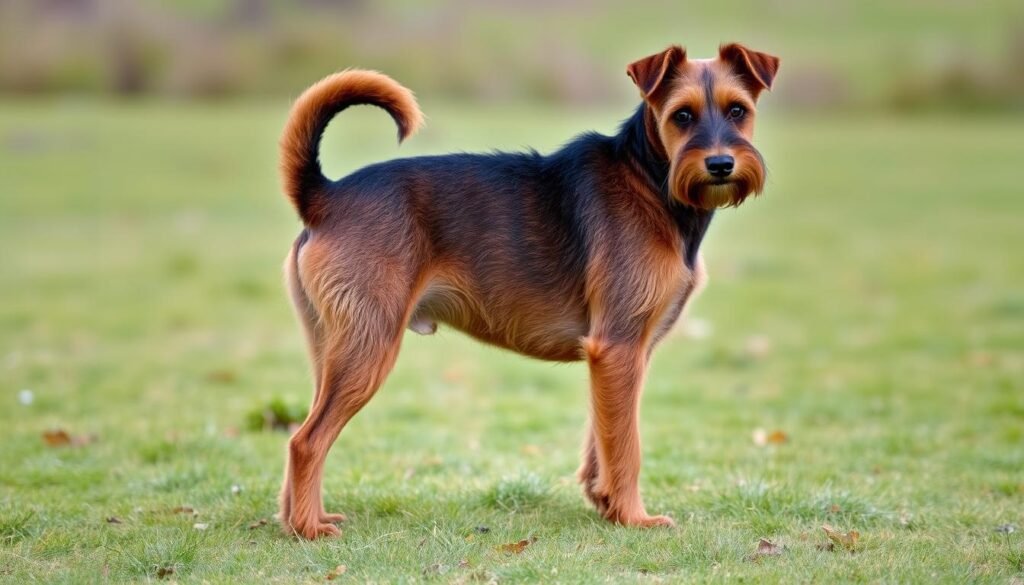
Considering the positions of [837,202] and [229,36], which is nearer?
[837,202]

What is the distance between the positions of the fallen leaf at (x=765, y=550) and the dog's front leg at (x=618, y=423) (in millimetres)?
569

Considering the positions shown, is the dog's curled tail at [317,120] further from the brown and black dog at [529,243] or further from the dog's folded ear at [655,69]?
the dog's folded ear at [655,69]

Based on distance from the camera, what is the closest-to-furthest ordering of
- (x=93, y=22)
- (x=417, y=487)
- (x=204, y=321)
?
(x=417, y=487) → (x=204, y=321) → (x=93, y=22)

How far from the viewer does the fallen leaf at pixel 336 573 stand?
16.7 ft

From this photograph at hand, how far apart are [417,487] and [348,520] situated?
708 millimetres

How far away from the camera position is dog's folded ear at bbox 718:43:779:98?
19.1ft

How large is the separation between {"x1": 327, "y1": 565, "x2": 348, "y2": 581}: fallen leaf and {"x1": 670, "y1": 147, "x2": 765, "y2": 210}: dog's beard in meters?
2.33

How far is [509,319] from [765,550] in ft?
5.62

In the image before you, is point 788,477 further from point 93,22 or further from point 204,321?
point 93,22

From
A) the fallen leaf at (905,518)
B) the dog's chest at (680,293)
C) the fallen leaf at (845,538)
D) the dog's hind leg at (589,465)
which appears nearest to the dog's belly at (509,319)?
the dog's chest at (680,293)

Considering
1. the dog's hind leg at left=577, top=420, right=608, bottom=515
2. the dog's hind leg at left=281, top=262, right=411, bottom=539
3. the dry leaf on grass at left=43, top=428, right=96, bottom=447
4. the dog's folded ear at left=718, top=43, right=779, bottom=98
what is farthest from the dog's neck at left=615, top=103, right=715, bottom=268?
the dry leaf on grass at left=43, top=428, right=96, bottom=447

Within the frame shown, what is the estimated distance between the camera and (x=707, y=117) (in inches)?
222

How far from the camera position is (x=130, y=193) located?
2203cm

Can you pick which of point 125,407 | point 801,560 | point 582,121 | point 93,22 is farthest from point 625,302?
point 93,22
